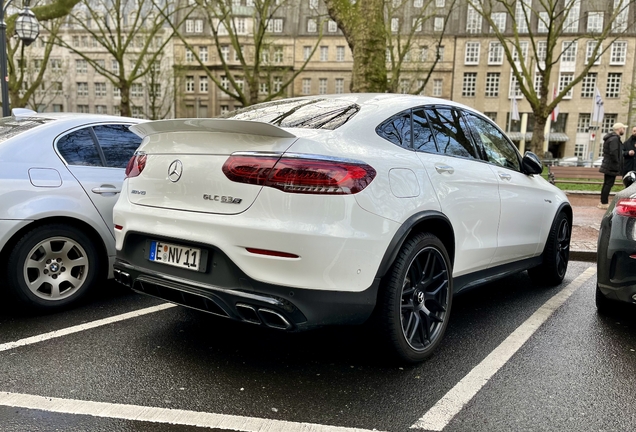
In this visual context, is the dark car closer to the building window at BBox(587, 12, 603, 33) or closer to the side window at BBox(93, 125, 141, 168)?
the side window at BBox(93, 125, 141, 168)

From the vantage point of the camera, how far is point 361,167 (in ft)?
9.27

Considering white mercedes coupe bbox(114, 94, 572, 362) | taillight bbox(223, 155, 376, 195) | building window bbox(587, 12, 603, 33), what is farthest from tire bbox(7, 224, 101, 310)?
building window bbox(587, 12, 603, 33)

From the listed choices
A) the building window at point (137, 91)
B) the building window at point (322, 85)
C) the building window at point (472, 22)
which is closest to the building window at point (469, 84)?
the building window at point (472, 22)

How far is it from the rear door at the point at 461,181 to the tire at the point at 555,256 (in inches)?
52.9

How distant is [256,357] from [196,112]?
62.9 metres

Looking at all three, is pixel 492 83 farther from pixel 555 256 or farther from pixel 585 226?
pixel 555 256

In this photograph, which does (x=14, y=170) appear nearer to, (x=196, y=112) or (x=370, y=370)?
(x=370, y=370)

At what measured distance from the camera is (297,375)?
3.08 m

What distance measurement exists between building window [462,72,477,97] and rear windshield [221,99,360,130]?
56903mm

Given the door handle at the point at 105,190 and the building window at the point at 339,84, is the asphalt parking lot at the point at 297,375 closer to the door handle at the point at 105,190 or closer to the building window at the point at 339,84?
the door handle at the point at 105,190

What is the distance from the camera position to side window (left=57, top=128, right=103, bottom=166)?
425cm

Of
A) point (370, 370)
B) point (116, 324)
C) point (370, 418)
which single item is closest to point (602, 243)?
point (370, 370)

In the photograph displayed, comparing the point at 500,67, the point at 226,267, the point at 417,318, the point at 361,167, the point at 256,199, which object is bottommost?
the point at 417,318

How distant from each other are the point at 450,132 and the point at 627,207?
137cm
